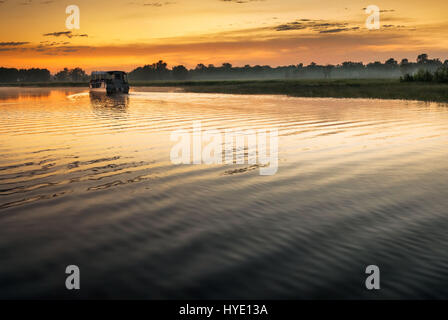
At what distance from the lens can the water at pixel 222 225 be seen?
5879mm

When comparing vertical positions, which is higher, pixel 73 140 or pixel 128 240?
pixel 73 140

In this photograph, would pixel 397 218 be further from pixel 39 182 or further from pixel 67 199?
pixel 39 182

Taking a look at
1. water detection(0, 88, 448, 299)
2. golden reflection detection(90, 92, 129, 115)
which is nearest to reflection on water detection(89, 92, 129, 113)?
golden reflection detection(90, 92, 129, 115)

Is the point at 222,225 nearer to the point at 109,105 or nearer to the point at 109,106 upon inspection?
the point at 109,106

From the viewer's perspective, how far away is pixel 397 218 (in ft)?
27.9

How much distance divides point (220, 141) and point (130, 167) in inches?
257

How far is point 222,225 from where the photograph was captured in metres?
8.09

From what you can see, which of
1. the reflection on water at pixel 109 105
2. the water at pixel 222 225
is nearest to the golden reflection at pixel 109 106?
the reflection on water at pixel 109 105

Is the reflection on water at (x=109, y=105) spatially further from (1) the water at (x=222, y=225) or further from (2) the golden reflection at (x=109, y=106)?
(1) the water at (x=222, y=225)

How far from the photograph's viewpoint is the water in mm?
5879

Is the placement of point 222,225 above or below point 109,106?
below

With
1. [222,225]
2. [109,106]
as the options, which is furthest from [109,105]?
[222,225]
